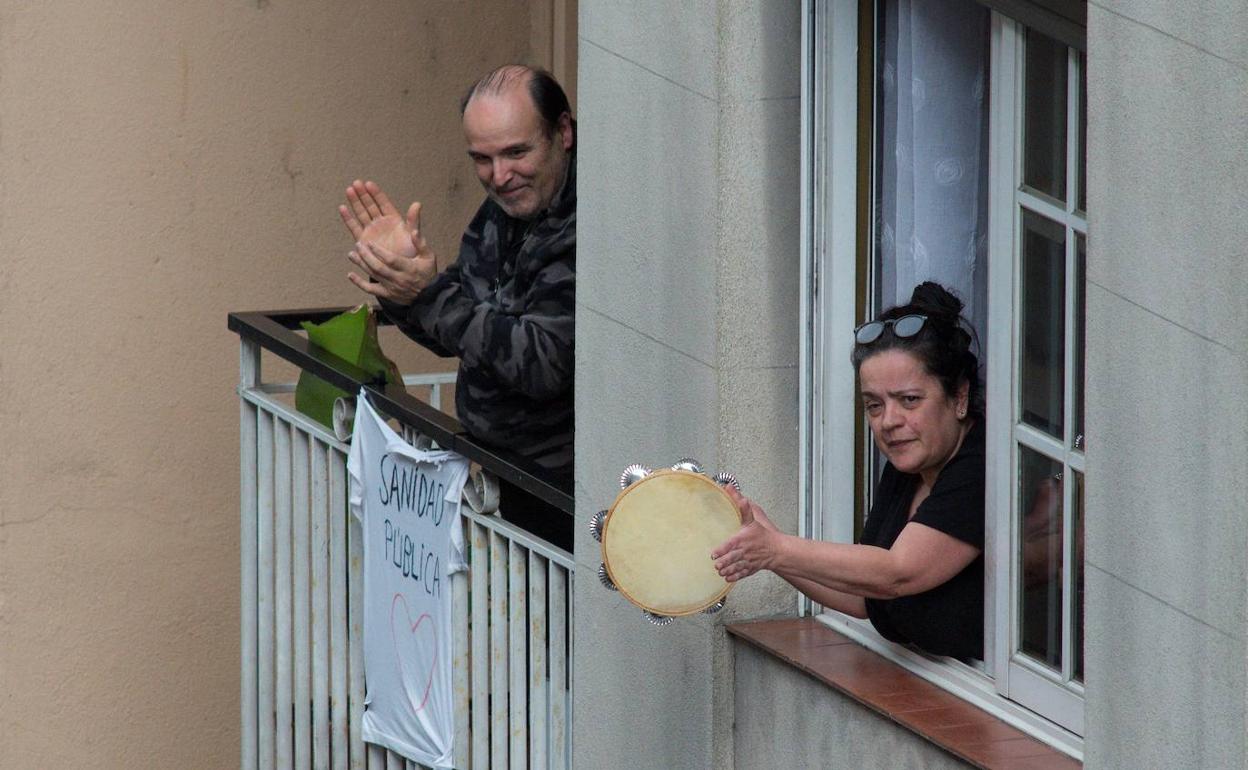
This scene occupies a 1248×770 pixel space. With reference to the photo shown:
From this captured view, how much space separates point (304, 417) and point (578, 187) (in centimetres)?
142

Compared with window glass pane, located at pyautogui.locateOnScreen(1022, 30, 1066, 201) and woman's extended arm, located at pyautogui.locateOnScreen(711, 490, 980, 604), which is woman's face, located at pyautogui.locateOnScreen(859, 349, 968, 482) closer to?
woman's extended arm, located at pyautogui.locateOnScreen(711, 490, 980, 604)

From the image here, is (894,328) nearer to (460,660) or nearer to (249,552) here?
(460,660)

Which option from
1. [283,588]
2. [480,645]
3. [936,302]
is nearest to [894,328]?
[936,302]

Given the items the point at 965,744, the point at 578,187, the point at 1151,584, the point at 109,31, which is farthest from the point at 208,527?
the point at 1151,584

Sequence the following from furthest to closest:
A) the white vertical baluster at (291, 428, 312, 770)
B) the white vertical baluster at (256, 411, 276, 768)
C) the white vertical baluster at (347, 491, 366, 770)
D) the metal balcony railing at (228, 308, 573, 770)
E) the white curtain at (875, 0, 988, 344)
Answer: the white vertical baluster at (256, 411, 276, 768)
the white vertical baluster at (291, 428, 312, 770)
the white vertical baluster at (347, 491, 366, 770)
the metal balcony railing at (228, 308, 573, 770)
the white curtain at (875, 0, 988, 344)

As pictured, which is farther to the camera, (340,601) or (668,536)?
(340,601)

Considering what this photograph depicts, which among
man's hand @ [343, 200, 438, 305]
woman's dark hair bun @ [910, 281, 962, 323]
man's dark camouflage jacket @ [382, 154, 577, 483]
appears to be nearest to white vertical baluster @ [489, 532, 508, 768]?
man's dark camouflage jacket @ [382, 154, 577, 483]

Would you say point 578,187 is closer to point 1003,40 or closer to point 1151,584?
point 1003,40

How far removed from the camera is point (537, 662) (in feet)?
15.2

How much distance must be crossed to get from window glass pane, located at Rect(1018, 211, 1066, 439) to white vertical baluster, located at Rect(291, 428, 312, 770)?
2590 millimetres

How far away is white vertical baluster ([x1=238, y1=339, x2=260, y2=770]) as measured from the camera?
571 centimetres

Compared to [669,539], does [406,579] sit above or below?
below

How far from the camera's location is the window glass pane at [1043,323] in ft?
10.9

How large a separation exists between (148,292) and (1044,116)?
176 inches
